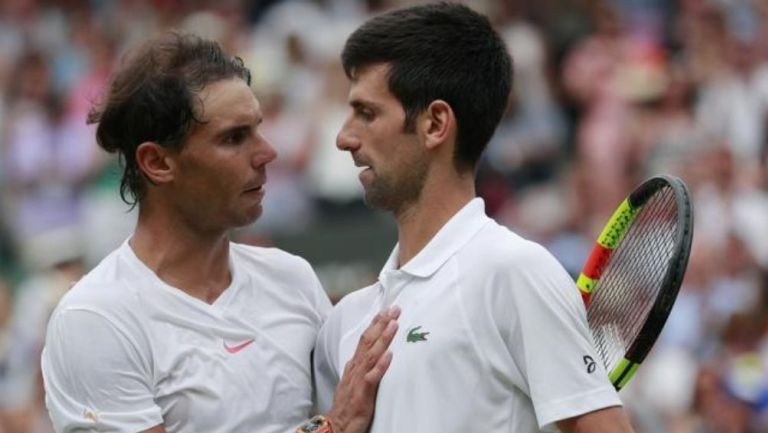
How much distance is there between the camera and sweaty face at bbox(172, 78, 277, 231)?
5.68m

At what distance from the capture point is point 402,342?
5.31m

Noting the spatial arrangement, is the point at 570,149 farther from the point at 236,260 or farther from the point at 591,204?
the point at 236,260

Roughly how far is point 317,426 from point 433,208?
26.4 inches

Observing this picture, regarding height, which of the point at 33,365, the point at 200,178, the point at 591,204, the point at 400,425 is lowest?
the point at 33,365

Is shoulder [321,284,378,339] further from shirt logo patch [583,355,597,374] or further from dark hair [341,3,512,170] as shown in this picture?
shirt logo patch [583,355,597,374]

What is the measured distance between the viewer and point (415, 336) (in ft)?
17.3

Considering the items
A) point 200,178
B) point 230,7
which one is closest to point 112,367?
point 200,178

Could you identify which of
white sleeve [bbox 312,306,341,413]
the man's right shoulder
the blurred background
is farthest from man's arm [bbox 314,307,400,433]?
the blurred background

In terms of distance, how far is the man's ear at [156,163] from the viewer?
18.7ft

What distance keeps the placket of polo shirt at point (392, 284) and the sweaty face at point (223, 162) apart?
18.7 inches

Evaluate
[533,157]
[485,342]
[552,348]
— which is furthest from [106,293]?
[533,157]

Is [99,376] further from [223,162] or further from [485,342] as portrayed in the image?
[485,342]

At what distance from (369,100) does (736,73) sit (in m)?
6.22

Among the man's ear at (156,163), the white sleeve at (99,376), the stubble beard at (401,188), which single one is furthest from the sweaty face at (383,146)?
the white sleeve at (99,376)
